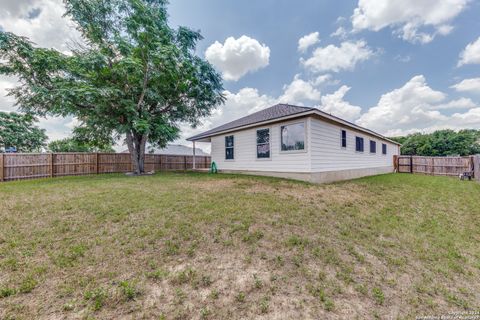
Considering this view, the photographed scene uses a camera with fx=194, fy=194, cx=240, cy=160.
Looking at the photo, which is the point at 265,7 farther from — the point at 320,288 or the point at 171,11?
the point at 320,288

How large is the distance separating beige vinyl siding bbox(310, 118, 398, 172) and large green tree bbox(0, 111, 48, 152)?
25.5 metres

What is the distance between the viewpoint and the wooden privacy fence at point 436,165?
12.8m

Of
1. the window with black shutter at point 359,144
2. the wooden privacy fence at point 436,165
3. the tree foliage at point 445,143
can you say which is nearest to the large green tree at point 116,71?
the window with black shutter at point 359,144

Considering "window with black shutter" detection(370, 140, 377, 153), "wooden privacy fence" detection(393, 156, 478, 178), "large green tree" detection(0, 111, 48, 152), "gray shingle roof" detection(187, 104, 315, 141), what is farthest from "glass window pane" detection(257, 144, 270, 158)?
"large green tree" detection(0, 111, 48, 152)

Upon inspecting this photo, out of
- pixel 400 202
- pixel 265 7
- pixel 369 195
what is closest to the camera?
pixel 400 202

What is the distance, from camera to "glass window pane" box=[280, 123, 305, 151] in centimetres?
804

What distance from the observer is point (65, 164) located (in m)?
11.7

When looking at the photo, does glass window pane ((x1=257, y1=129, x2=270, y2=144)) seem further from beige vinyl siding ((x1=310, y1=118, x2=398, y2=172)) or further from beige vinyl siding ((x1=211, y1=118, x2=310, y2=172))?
beige vinyl siding ((x1=310, y1=118, x2=398, y2=172))

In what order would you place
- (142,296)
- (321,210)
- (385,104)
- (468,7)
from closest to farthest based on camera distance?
(142,296), (321,210), (468,7), (385,104)

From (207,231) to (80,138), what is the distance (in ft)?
46.4

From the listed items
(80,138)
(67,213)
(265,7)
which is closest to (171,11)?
(265,7)

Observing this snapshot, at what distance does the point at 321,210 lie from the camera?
4633mm

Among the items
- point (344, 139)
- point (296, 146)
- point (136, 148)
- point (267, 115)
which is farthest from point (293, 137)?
point (136, 148)

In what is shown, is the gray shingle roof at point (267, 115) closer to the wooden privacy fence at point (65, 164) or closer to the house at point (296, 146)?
the house at point (296, 146)
